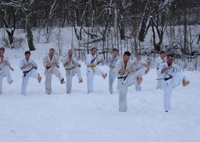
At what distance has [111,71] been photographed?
26.5 feet

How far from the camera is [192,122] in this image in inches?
176

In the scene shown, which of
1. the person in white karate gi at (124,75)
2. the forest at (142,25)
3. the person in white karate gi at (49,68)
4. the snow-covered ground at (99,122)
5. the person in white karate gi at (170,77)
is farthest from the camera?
the forest at (142,25)

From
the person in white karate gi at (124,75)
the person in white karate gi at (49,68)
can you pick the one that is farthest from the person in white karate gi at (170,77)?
the person in white karate gi at (49,68)

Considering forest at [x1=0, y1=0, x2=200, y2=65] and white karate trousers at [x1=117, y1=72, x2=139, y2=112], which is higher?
forest at [x1=0, y1=0, x2=200, y2=65]

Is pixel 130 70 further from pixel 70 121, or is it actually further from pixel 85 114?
pixel 70 121

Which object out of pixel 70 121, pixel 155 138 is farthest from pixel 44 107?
pixel 155 138

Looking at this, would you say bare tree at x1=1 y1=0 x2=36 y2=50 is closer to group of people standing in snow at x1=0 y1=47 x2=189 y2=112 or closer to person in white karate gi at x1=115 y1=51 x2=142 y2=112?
group of people standing in snow at x1=0 y1=47 x2=189 y2=112

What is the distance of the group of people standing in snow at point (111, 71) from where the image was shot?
199 inches

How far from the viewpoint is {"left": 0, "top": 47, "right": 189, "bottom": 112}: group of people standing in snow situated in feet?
16.6

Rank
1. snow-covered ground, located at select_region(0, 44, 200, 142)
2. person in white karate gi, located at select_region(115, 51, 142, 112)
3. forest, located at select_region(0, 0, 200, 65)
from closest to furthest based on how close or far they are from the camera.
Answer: snow-covered ground, located at select_region(0, 44, 200, 142) < person in white karate gi, located at select_region(115, 51, 142, 112) < forest, located at select_region(0, 0, 200, 65)

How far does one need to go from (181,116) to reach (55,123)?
10.2 ft

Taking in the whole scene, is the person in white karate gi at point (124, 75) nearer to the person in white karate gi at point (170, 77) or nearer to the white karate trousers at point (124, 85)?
the white karate trousers at point (124, 85)

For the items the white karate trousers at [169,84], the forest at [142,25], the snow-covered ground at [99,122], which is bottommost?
the snow-covered ground at [99,122]

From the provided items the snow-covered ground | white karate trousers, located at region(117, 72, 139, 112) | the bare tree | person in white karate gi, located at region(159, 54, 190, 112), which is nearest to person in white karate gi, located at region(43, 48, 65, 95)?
the snow-covered ground
